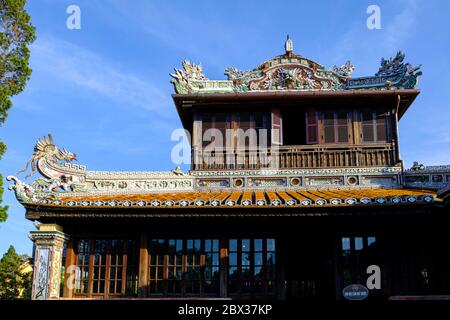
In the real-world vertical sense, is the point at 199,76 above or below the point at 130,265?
above

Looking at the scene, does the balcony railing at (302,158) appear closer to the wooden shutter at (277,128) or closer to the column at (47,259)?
the wooden shutter at (277,128)

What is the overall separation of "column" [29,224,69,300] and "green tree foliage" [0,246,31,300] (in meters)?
13.8

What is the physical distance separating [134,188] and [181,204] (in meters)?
3.01

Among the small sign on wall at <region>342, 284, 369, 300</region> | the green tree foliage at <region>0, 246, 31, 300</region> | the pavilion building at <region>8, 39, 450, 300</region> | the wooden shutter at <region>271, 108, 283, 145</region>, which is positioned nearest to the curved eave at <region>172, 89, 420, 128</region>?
the pavilion building at <region>8, 39, 450, 300</region>

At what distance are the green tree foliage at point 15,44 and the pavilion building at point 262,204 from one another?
1750 millimetres

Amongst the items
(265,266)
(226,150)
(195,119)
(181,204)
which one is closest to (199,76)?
(195,119)

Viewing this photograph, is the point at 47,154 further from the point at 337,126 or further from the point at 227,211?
the point at 337,126

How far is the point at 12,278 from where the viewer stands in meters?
28.1

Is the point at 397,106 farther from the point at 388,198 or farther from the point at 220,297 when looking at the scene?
the point at 220,297

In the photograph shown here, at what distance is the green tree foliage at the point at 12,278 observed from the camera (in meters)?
26.9

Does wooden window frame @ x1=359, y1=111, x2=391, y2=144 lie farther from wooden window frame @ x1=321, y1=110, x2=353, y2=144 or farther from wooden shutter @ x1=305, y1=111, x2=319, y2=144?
wooden shutter @ x1=305, y1=111, x2=319, y2=144

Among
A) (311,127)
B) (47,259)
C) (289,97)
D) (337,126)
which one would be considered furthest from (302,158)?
(47,259)
